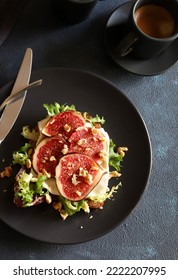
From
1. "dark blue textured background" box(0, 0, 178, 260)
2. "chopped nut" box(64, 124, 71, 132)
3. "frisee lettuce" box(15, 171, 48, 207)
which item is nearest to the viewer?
"frisee lettuce" box(15, 171, 48, 207)

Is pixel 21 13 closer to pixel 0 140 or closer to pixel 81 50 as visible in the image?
pixel 81 50

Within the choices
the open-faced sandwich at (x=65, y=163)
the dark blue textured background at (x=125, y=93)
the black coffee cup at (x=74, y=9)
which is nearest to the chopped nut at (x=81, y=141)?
the open-faced sandwich at (x=65, y=163)

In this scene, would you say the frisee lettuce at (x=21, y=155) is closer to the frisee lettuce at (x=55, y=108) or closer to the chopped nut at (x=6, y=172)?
the chopped nut at (x=6, y=172)

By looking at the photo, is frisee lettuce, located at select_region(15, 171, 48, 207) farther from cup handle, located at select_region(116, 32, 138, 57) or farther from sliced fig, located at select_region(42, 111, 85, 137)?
cup handle, located at select_region(116, 32, 138, 57)

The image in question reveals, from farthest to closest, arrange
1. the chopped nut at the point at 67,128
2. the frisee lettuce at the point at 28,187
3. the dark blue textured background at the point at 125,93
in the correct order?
the dark blue textured background at the point at 125,93 < the chopped nut at the point at 67,128 < the frisee lettuce at the point at 28,187

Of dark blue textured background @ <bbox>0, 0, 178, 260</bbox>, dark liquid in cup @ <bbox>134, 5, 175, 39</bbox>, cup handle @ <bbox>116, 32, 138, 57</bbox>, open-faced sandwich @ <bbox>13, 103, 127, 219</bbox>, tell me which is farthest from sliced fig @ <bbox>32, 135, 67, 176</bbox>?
dark liquid in cup @ <bbox>134, 5, 175, 39</bbox>

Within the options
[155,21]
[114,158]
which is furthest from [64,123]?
[155,21]

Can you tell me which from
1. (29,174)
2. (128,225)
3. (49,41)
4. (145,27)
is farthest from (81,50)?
(128,225)
